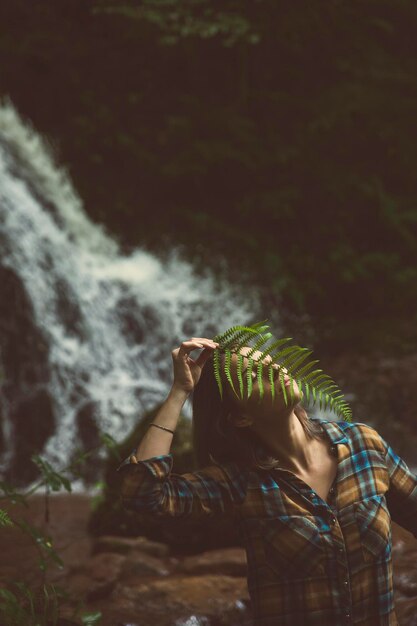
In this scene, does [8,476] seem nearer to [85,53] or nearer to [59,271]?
[59,271]

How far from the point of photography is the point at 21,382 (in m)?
8.06

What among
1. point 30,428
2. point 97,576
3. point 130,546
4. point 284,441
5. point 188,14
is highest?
point 188,14

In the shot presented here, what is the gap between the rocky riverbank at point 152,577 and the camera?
351cm

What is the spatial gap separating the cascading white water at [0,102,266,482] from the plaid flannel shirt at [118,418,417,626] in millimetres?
5851

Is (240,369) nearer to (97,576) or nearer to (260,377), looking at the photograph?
(260,377)

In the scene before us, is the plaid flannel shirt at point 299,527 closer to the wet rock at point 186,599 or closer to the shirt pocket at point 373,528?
the shirt pocket at point 373,528

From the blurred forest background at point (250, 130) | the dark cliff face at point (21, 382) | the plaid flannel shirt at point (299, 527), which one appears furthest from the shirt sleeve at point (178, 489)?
the blurred forest background at point (250, 130)

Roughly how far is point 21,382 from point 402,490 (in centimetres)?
651

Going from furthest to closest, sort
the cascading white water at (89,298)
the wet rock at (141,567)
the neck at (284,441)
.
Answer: the cascading white water at (89,298) → the wet rock at (141,567) → the neck at (284,441)

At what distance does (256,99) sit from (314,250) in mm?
2947

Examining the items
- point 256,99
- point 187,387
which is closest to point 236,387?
point 187,387

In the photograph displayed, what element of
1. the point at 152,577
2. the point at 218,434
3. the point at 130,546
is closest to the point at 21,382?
the point at 130,546

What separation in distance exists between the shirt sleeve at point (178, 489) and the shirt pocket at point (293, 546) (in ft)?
0.42

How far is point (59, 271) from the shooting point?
938cm
